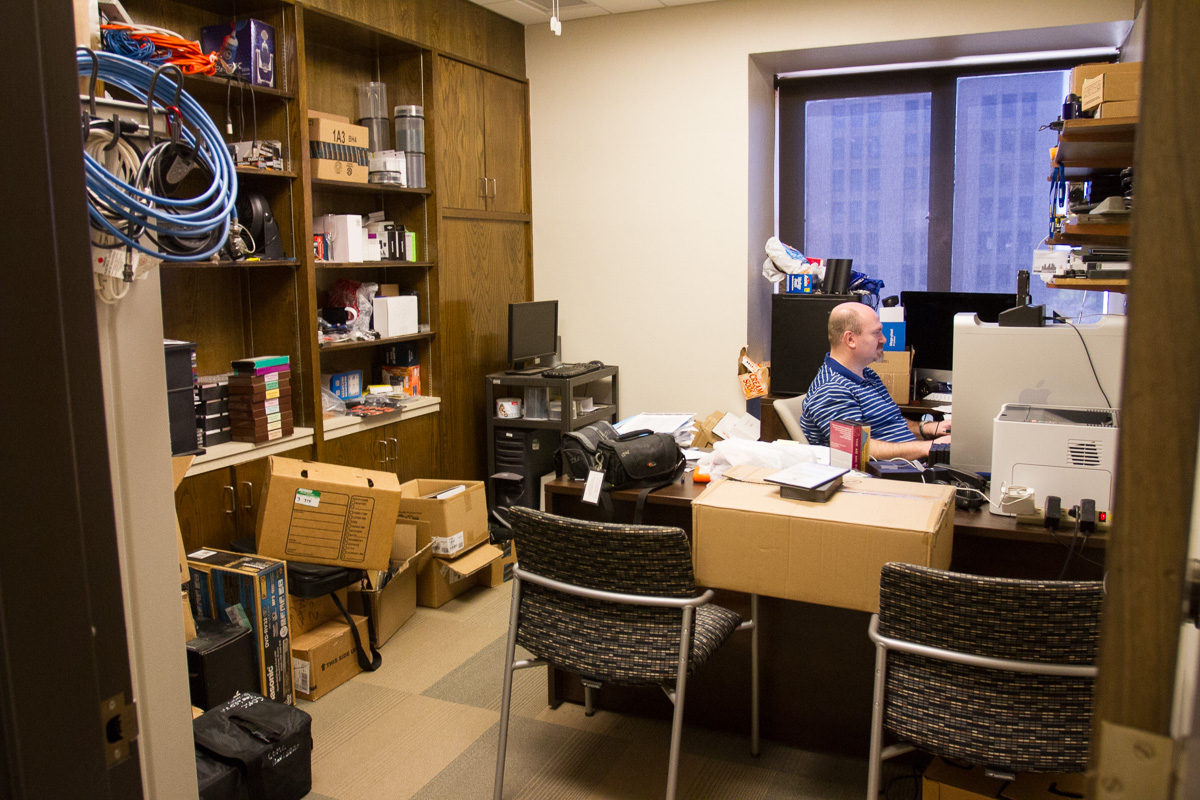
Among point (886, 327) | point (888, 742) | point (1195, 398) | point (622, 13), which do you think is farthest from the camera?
point (622, 13)

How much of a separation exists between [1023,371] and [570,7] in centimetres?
332

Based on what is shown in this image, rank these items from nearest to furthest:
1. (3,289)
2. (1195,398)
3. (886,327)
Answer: (1195,398), (3,289), (886,327)

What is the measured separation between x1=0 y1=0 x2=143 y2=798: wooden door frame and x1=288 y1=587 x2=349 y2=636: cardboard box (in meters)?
2.31

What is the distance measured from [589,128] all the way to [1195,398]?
16.6 feet

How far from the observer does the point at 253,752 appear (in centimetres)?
246

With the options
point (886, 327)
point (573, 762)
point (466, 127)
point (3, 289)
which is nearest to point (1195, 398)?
point (3, 289)

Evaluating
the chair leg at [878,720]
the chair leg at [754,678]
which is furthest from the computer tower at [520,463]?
the chair leg at [878,720]

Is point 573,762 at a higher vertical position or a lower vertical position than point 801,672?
lower

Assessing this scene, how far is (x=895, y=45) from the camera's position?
4758 mm

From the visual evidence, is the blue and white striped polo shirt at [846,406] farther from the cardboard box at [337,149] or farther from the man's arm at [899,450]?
the cardboard box at [337,149]

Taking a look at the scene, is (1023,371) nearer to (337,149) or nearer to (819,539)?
(819,539)

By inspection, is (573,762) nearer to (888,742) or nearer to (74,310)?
(888,742)

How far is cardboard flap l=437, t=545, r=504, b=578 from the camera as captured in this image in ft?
12.8

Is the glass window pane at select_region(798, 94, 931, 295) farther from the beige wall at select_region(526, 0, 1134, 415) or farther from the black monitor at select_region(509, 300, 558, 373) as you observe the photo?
the black monitor at select_region(509, 300, 558, 373)
